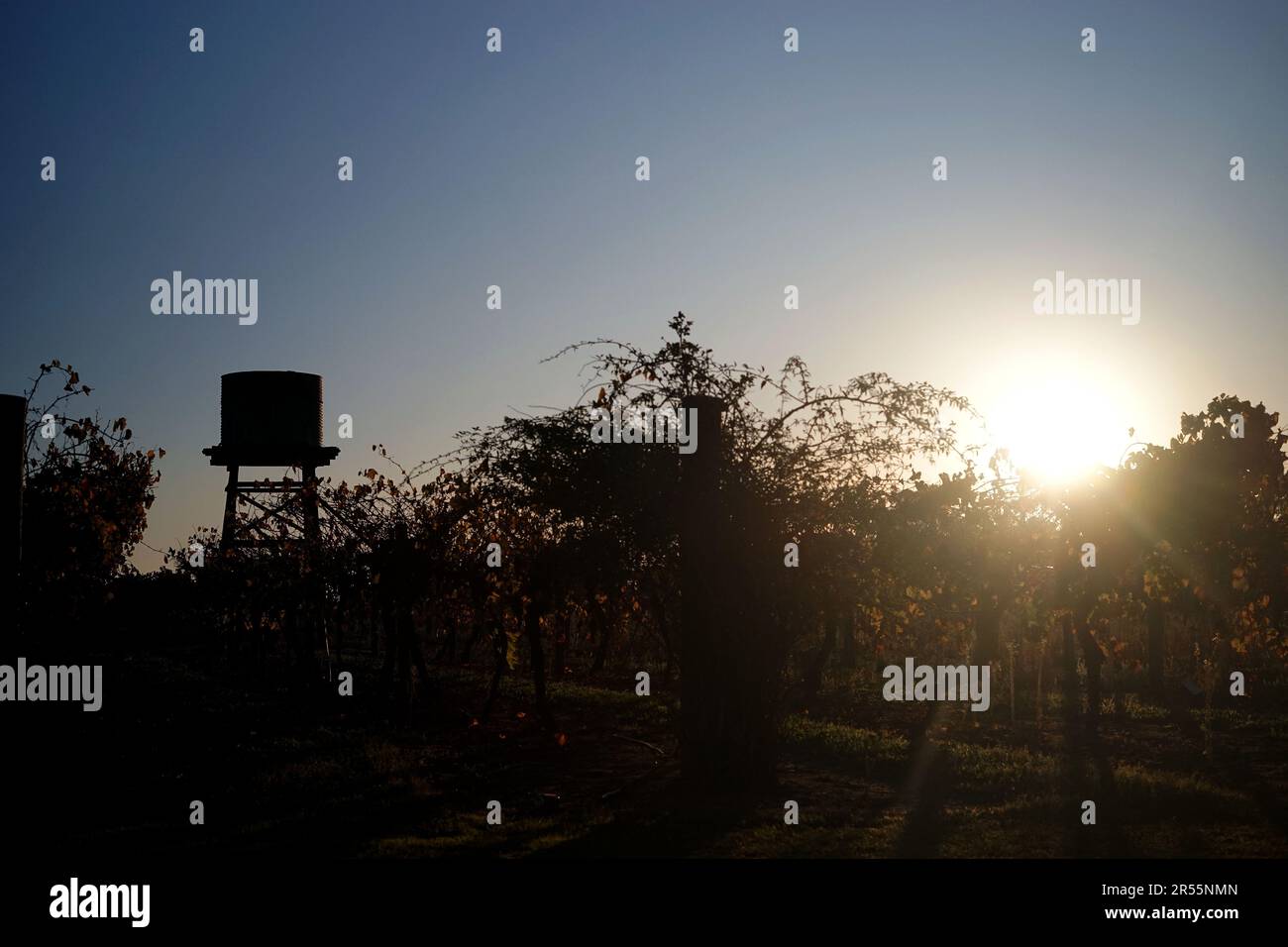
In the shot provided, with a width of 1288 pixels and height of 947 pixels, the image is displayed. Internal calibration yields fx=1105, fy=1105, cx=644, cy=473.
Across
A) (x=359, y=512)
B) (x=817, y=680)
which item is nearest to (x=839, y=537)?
(x=359, y=512)

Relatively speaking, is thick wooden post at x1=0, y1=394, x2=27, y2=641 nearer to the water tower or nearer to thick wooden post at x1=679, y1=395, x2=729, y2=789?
thick wooden post at x1=679, y1=395, x2=729, y2=789

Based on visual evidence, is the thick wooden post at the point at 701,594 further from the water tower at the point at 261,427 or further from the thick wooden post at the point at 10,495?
the water tower at the point at 261,427

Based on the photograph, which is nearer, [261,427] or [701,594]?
[701,594]

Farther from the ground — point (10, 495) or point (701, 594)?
point (10, 495)

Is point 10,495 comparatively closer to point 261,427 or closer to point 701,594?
point 701,594

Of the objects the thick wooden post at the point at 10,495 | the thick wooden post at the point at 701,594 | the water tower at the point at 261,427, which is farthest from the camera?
the water tower at the point at 261,427

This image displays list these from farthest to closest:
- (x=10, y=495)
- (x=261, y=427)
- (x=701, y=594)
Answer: (x=261, y=427), (x=701, y=594), (x=10, y=495)

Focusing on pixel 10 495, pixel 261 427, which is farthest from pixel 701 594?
pixel 261 427

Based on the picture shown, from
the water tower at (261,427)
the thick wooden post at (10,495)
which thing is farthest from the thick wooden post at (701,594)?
the water tower at (261,427)

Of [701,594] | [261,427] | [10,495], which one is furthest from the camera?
[261,427]

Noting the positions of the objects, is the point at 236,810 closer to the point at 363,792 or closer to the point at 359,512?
the point at 363,792

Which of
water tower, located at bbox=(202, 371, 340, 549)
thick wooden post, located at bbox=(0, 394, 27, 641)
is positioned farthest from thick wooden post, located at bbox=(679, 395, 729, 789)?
water tower, located at bbox=(202, 371, 340, 549)

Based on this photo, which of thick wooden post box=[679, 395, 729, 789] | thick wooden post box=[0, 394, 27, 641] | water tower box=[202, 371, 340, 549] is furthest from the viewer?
water tower box=[202, 371, 340, 549]
